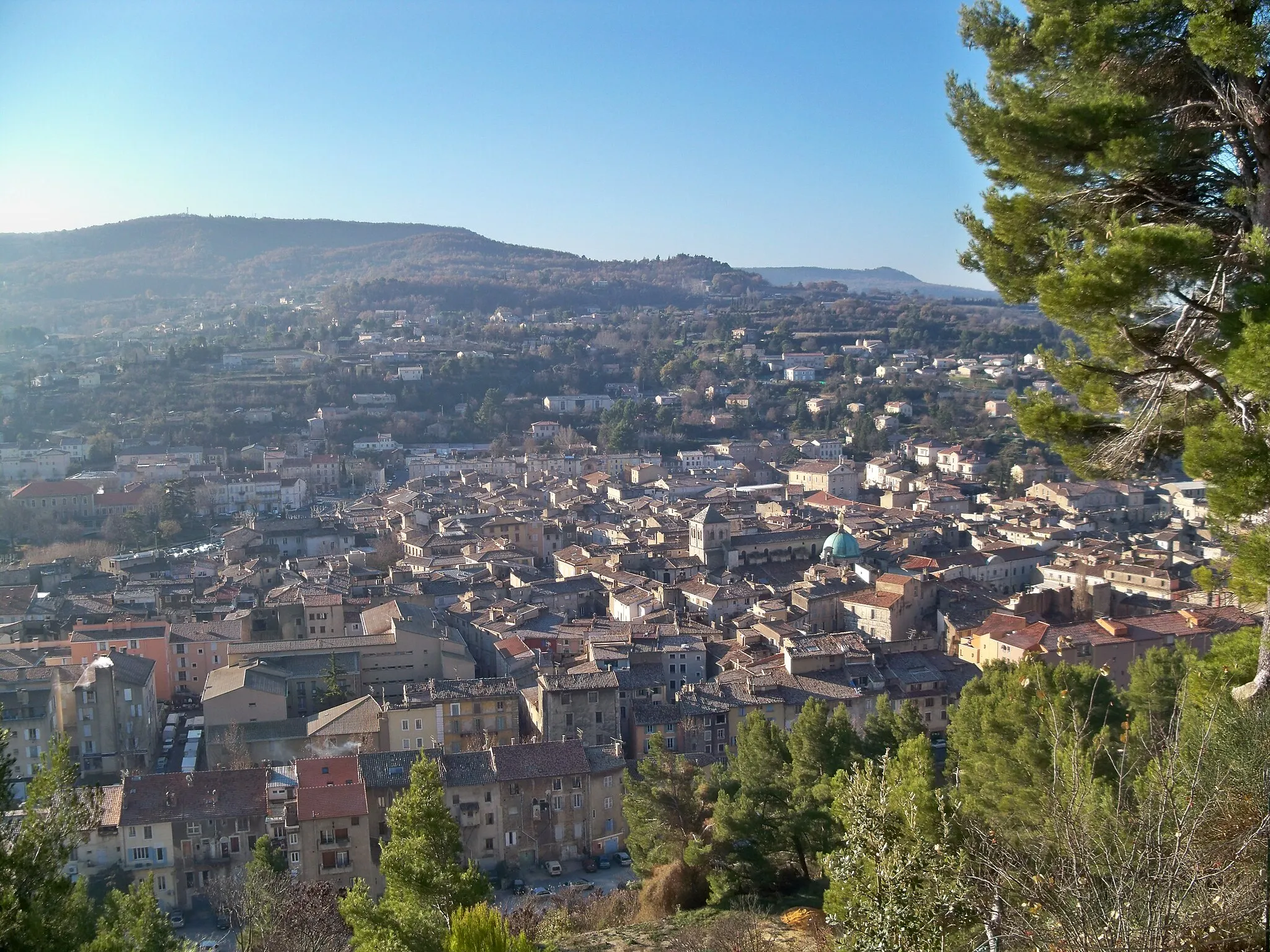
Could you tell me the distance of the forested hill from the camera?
76938 millimetres

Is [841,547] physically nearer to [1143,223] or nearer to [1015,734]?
[1015,734]

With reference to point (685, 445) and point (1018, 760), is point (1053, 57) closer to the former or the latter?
point (1018, 760)

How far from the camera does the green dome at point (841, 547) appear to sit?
2298 centimetres

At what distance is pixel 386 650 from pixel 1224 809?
13254 millimetres

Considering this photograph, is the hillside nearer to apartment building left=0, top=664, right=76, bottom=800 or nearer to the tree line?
apartment building left=0, top=664, right=76, bottom=800

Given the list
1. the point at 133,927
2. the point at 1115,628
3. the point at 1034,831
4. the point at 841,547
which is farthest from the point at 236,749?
the point at 841,547

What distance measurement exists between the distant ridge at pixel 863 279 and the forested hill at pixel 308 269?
1396 inches

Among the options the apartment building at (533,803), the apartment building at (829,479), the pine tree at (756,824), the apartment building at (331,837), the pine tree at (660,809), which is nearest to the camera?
the pine tree at (756,824)

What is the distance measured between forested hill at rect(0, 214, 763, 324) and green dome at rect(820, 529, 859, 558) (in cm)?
5472

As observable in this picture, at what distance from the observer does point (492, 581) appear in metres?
21.2

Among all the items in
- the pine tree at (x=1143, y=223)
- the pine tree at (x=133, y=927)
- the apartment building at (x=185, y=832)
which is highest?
the pine tree at (x=1143, y=223)

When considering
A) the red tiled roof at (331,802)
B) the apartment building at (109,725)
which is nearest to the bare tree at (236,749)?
the apartment building at (109,725)

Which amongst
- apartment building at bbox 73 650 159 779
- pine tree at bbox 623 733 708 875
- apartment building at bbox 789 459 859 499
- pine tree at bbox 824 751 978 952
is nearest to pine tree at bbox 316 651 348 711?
apartment building at bbox 73 650 159 779

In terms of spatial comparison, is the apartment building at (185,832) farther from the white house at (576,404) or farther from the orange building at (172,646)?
the white house at (576,404)
